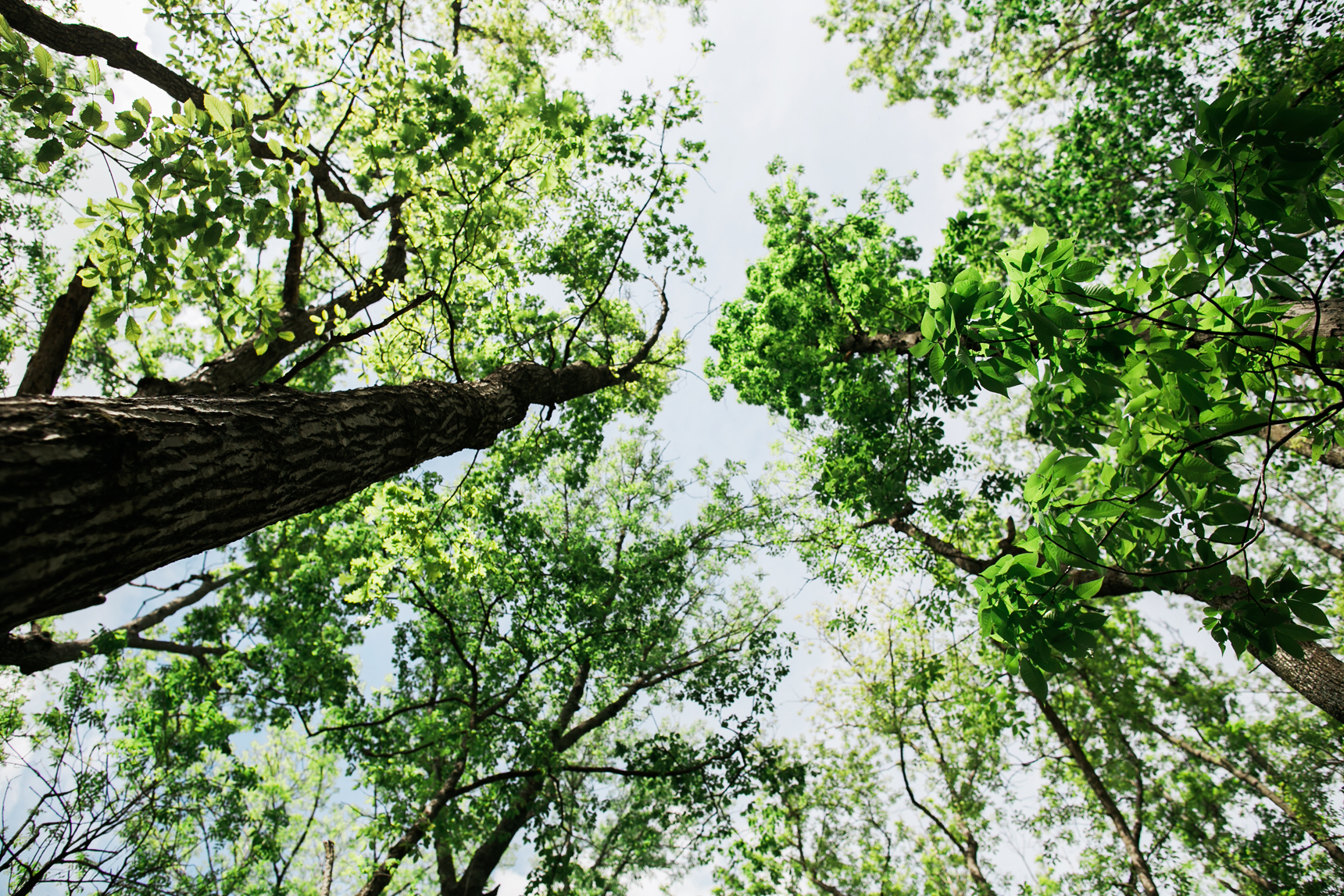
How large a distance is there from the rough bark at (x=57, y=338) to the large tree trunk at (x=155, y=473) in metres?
3.18

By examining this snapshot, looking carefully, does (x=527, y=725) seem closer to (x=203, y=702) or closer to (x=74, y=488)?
(x=203, y=702)

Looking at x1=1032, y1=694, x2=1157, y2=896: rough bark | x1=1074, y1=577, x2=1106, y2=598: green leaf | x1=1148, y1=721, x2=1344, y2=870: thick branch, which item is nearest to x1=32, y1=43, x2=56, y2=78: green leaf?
x1=1074, y1=577, x2=1106, y2=598: green leaf

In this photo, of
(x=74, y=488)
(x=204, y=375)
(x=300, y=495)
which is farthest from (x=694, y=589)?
(x=74, y=488)

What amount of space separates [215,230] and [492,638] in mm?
6744

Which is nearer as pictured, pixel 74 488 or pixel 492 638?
pixel 74 488

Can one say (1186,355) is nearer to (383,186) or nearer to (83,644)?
(383,186)

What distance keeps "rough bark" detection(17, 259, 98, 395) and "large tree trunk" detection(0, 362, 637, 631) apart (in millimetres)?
3179

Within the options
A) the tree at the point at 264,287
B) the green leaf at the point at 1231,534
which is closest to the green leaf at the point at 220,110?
the tree at the point at 264,287

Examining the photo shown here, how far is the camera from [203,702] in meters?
8.33

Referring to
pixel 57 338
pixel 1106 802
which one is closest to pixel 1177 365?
pixel 57 338

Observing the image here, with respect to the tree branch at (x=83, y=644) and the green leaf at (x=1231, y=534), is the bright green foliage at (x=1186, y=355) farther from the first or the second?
the tree branch at (x=83, y=644)

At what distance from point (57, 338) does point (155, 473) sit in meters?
A: 4.02

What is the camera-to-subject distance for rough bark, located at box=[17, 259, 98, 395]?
12.8 ft

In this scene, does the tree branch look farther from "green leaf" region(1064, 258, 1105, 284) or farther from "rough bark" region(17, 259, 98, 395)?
"green leaf" region(1064, 258, 1105, 284)
